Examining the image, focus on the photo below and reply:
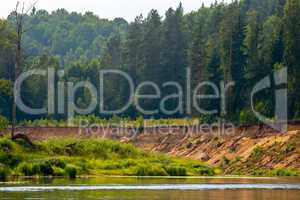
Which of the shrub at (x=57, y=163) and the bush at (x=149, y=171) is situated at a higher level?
the shrub at (x=57, y=163)

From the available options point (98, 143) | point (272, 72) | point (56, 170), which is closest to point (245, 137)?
point (272, 72)

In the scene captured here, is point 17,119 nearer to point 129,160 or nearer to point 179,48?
point 179,48

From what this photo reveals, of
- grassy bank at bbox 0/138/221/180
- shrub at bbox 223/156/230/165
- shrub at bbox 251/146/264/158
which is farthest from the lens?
shrub at bbox 223/156/230/165

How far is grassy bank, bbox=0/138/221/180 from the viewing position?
59.3 meters

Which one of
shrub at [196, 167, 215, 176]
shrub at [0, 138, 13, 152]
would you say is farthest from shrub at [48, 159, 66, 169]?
shrub at [196, 167, 215, 176]

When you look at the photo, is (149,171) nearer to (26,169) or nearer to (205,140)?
(26,169)

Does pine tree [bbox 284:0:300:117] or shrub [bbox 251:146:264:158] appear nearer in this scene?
shrub [bbox 251:146:264:158]

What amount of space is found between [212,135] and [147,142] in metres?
12.3

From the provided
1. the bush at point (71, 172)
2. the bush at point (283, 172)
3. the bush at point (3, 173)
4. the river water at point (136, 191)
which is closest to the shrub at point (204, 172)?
the bush at point (283, 172)

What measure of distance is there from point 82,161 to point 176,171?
23.7 ft

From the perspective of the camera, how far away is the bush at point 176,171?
68312 mm

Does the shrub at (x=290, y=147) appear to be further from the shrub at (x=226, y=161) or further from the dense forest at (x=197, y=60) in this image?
the dense forest at (x=197, y=60)

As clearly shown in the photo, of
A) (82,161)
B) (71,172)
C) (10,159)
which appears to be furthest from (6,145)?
(71,172)

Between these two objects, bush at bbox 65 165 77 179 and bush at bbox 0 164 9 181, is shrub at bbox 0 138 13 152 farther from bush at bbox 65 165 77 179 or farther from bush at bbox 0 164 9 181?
bush at bbox 0 164 9 181
